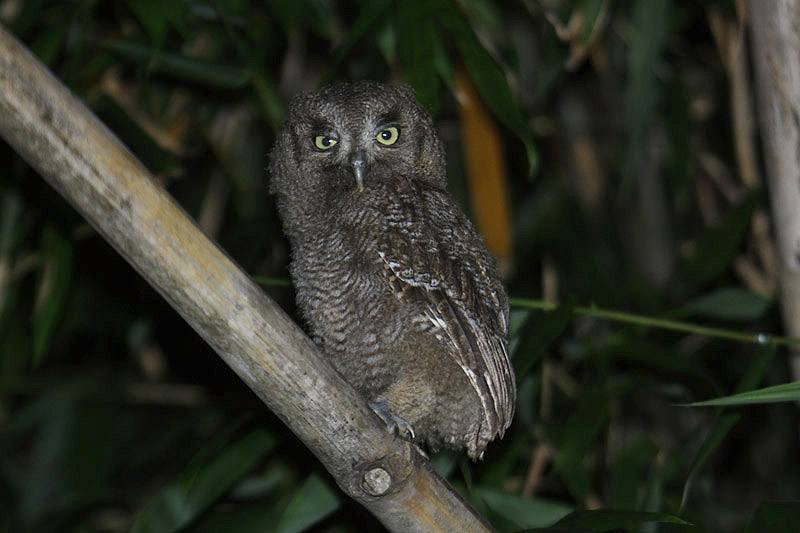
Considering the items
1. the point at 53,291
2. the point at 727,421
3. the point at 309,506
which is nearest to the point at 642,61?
the point at 727,421

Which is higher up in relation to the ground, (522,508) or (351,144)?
(351,144)

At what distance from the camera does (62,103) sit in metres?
1.23

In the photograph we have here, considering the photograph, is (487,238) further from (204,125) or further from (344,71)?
(204,125)

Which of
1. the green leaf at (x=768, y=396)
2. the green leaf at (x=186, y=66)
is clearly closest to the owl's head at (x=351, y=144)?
the green leaf at (x=186, y=66)

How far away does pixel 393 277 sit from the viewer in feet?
5.33

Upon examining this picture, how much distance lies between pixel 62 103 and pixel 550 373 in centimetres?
209

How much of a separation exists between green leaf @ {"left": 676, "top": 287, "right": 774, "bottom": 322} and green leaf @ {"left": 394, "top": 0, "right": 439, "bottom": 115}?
110cm

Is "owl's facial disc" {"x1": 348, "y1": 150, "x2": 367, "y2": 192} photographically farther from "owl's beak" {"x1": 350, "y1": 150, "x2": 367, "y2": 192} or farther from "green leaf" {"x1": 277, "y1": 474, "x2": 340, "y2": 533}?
"green leaf" {"x1": 277, "y1": 474, "x2": 340, "y2": 533}

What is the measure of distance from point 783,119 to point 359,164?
1.01m

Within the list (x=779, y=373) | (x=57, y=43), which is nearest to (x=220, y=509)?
(x=57, y=43)

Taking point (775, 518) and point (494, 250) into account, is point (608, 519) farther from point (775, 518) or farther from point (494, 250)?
point (494, 250)

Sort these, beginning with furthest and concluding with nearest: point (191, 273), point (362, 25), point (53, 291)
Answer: point (53, 291), point (362, 25), point (191, 273)

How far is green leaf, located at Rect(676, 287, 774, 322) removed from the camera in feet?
8.09

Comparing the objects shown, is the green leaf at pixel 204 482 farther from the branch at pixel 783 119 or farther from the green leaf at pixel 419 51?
the branch at pixel 783 119
